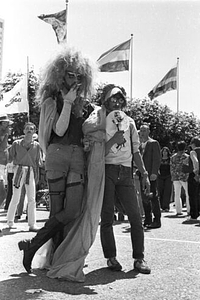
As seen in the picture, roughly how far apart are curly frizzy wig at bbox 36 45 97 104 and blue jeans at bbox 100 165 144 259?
33.6 inches

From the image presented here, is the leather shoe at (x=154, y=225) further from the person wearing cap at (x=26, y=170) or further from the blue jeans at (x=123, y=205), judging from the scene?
the blue jeans at (x=123, y=205)

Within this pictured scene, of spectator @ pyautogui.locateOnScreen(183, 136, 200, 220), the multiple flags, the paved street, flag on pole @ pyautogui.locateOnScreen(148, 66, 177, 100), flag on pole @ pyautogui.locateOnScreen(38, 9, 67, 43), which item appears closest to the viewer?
the paved street

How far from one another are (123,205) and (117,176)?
32 cm

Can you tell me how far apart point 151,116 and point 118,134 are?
40678mm

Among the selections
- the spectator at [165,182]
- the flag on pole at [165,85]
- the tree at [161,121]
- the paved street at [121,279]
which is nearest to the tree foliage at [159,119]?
the tree at [161,121]

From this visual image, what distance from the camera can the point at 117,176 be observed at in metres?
4.77

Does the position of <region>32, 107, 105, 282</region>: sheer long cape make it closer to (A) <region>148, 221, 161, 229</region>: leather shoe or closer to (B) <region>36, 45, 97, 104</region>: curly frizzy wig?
(B) <region>36, 45, 97, 104</region>: curly frizzy wig

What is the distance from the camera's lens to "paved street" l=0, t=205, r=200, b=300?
3.67 metres

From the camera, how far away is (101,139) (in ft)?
15.2

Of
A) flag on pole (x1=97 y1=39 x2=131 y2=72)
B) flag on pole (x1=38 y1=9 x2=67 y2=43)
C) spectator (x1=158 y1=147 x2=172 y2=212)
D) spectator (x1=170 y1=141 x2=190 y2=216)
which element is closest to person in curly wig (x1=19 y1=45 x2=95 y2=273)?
spectator (x1=170 y1=141 x2=190 y2=216)

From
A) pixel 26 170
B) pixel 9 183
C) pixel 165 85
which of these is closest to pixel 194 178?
pixel 26 170

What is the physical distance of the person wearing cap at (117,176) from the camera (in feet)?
15.5

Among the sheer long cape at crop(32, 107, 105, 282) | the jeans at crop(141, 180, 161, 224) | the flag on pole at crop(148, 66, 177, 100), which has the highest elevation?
the flag on pole at crop(148, 66, 177, 100)

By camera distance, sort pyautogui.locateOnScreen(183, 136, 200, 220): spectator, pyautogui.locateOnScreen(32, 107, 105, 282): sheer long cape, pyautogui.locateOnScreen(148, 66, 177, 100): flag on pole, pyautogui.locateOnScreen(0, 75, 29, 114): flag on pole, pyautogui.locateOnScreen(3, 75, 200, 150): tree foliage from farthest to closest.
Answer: pyautogui.locateOnScreen(3, 75, 200, 150): tree foliage → pyautogui.locateOnScreen(148, 66, 177, 100): flag on pole → pyautogui.locateOnScreen(0, 75, 29, 114): flag on pole → pyautogui.locateOnScreen(183, 136, 200, 220): spectator → pyautogui.locateOnScreen(32, 107, 105, 282): sheer long cape
